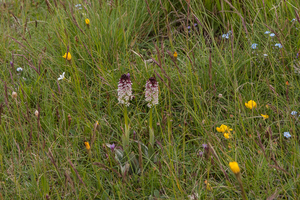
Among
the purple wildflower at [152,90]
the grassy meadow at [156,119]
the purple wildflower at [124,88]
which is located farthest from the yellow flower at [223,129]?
the purple wildflower at [124,88]

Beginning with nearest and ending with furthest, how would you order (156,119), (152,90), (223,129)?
1. (152,90)
2. (223,129)
3. (156,119)

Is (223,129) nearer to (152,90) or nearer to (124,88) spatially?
(152,90)

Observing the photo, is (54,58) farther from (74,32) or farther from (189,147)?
(189,147)

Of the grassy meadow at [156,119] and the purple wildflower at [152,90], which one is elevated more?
the purple wildflower at [152,90]

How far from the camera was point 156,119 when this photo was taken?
1.82 m

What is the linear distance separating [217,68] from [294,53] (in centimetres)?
55

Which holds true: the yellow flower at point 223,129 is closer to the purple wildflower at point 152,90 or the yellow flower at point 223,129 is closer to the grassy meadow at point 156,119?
the grassy meadow at point 156,119

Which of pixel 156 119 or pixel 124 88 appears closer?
pixel 124 88

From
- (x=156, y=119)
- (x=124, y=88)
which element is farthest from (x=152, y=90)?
(x=156, y=119)

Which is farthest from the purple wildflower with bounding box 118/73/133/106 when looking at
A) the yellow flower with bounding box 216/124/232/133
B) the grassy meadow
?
the yellow flower with bounding box 216/124/232/133

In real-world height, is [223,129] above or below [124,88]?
below

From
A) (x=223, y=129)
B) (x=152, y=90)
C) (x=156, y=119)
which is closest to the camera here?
(x=152, y=90)

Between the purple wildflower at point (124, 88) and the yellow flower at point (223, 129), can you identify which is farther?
the yellow flower at point (223, 129)

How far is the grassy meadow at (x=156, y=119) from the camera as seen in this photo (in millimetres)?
1378
